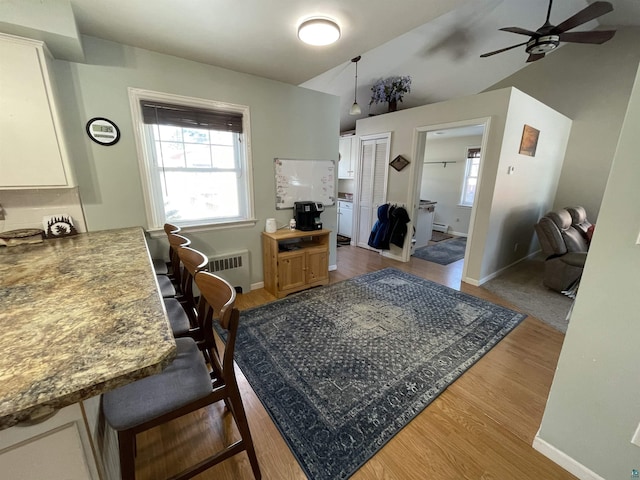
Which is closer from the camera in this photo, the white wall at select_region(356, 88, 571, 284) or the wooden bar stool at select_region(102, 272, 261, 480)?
the wooden bar stool at select_region(102, 272, 261, 480)

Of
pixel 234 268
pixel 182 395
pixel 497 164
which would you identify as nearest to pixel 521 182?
pixel 497 164

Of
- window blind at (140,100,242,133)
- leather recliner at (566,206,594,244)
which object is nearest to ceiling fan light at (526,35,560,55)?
leather recliner at (566,206,594,244)

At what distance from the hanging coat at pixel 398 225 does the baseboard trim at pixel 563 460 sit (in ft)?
9.80

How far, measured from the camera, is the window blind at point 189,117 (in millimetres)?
2264

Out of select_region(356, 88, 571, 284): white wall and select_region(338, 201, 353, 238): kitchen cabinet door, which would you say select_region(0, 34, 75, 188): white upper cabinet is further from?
select_region(338, 201, 353, 238): kitchen cabinet door

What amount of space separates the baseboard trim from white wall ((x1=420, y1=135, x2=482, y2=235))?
5.21 metres

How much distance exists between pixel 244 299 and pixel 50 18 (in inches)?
99.2

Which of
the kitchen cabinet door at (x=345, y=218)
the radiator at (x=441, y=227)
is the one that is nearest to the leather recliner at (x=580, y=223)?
the radiator at (x=441, y=227)

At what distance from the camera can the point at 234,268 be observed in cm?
295

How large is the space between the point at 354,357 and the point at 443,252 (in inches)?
138

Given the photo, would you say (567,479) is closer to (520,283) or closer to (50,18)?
(520,283)

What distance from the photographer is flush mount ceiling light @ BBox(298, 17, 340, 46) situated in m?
1.77

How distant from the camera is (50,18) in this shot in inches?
61.2

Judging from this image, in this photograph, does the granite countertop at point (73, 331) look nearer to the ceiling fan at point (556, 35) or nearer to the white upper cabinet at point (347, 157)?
the ceiling fan at point (556, 35)
